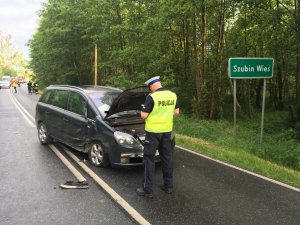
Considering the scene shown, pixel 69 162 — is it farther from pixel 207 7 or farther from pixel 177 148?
pixel 207 7

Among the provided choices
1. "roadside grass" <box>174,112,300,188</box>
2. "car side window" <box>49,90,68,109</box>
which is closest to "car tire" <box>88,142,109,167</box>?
"car side window" <box>49,90,68,109</box>

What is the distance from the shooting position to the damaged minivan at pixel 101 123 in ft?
23.3

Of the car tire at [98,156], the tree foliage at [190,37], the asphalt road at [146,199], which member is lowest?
the asphalt road at [146,199]

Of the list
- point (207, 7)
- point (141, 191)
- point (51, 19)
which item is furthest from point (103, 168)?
point (51, 19)

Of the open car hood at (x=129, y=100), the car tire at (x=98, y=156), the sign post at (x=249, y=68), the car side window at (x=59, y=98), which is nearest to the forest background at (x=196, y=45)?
the sign post at (x=249, y=68)

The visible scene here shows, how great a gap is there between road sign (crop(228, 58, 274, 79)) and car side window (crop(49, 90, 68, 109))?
15.7 feet

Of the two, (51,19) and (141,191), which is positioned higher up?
(51,19)

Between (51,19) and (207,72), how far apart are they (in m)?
17.7

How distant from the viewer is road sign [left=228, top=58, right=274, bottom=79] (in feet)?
34.7

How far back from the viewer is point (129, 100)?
791cm

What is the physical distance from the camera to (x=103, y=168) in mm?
7527

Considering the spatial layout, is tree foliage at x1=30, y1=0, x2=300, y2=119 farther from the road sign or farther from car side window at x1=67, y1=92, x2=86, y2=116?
car side window at x1=67, y1=92, x2=86, y2=116

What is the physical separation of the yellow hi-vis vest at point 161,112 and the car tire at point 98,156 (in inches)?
76.6

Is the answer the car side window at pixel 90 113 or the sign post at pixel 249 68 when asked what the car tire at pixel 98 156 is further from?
the sign post at pixel 249 68
